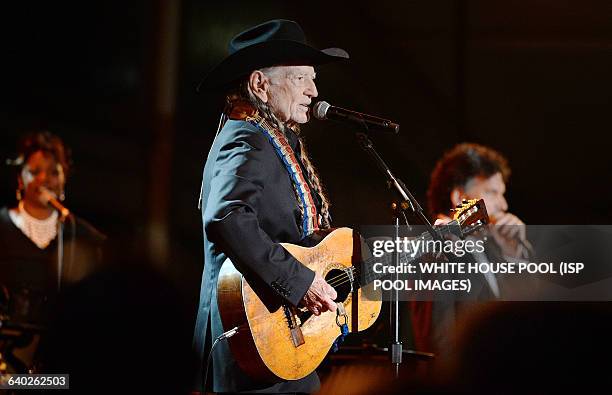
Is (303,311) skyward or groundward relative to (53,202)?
groundward

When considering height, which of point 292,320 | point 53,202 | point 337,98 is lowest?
point 292,320

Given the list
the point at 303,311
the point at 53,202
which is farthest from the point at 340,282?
the point at 53,202

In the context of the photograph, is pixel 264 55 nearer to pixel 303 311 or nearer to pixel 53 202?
pixel 303 311

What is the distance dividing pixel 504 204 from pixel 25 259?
7.53 ft

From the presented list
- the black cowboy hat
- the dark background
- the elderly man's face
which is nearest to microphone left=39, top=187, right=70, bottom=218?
the dark background

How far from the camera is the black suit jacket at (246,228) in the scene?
7.82 feet

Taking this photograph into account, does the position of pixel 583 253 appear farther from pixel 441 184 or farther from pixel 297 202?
pixel 297 202

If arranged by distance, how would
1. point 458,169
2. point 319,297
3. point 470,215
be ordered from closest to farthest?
1. point 319,297
2. point 470,215
3. point 458,169

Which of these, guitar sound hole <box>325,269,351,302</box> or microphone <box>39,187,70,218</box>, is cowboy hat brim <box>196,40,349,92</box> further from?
microphone <box>39,187,70,218</box>

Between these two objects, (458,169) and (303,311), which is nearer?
(303,311)

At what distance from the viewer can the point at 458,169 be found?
3834 mm

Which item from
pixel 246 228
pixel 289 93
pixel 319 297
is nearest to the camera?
pixel 246 228

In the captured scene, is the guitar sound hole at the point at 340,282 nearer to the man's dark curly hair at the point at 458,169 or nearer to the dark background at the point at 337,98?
the dark background at the point at 337,98

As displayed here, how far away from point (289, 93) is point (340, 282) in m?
0.69
